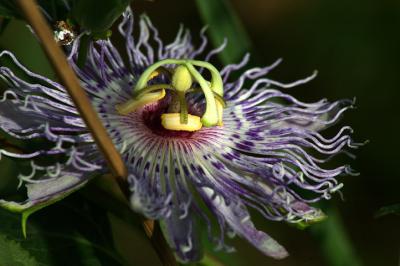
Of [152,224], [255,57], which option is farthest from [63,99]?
[255,57]

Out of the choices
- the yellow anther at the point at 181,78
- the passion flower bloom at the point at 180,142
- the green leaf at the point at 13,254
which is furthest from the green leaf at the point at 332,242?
the green leaf at the point at 13,254

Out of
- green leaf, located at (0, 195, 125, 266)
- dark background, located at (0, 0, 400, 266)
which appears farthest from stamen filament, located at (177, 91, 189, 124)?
dark background, located at (0, 0, 400, 266)

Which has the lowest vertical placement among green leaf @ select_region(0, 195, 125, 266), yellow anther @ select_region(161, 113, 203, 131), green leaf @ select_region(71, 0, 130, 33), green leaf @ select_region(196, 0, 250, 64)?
green leaf @ select_region(0, 195, 125, 266)

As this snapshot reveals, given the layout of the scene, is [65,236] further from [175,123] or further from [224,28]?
[224,28]

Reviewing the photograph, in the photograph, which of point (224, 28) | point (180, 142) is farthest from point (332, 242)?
point (224, 28)

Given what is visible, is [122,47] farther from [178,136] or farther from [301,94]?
[178,136]

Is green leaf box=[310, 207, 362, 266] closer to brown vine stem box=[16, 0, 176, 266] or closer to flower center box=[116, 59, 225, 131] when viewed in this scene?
flower center box=[116, 59, 225, 131]

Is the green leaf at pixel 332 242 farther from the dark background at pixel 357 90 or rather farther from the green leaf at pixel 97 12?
the dark background at pixel 357 90
